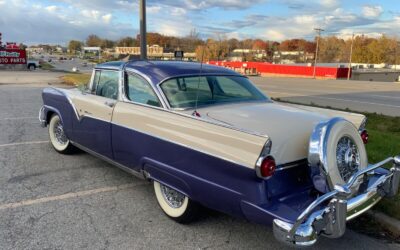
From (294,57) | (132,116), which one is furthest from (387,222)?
(294,57)

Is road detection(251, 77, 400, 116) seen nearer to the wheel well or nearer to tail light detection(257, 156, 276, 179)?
the wheel well

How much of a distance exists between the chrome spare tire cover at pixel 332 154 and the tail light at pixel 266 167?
0.39 metres

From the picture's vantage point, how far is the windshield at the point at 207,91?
4023 millimetres

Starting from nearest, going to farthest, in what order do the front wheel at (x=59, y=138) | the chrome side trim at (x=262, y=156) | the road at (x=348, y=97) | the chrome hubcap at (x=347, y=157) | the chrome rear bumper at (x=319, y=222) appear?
the chrome rear bumper at (x=319, y=222)
the chrome side trim at (x=262, y=156)
the chrome hubcap at (x=347, y=157)
the front wheel at (x=59, y=138)
the road at (x=348, y=97)

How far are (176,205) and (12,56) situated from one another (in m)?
45.7

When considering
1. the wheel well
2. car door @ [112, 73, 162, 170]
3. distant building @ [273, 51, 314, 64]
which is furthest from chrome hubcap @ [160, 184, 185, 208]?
distant building @ [273, 51, 314, 64]

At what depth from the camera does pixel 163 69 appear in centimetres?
433

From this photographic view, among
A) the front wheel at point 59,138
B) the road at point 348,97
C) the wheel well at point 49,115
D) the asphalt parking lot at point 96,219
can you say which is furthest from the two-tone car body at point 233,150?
the road at point 348,97

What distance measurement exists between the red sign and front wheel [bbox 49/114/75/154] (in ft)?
136

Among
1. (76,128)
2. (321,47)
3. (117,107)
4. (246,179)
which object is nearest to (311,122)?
(246,179)

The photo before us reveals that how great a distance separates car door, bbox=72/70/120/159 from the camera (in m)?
4.51

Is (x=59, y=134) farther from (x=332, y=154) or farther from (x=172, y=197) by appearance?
(x=332, y=154)

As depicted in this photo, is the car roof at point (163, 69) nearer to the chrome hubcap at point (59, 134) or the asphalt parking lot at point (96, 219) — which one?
the asphalt parking lot at point (96, 219)

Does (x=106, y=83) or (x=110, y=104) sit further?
(x=106, y=83)
